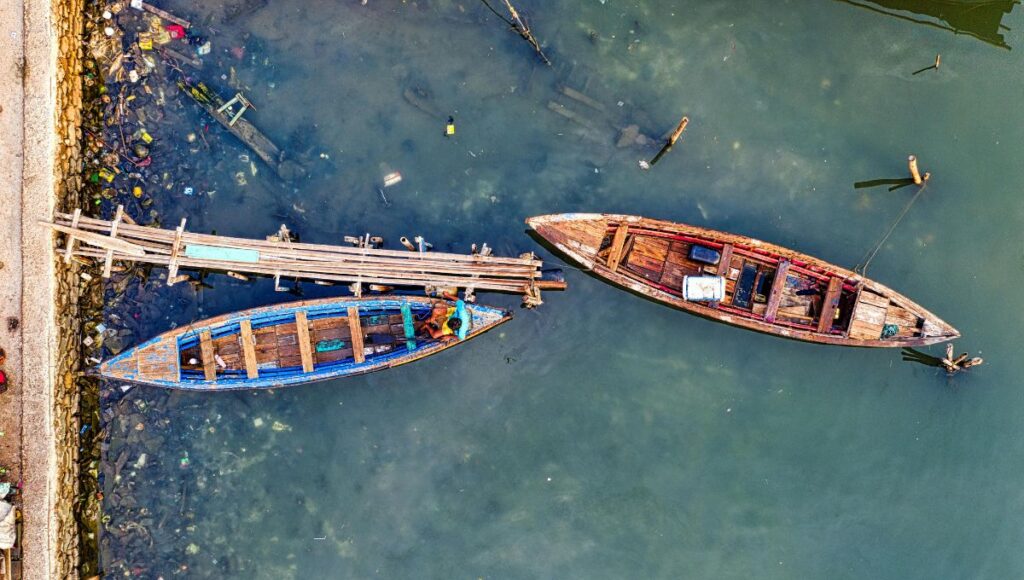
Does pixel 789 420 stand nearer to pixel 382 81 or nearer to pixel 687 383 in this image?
pixel 687 383

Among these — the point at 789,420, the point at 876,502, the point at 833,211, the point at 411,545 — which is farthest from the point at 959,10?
the point at 411,545

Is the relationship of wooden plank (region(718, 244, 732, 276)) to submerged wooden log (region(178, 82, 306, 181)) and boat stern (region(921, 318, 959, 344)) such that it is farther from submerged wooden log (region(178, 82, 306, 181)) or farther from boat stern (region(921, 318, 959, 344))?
submerged wooden log (region(178, 82, 306, 181))

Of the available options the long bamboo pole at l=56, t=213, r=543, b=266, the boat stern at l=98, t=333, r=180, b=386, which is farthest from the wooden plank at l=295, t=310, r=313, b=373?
the boat stern at l=98, t=333, r=180, b=386

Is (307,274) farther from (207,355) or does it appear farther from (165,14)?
(165,14)

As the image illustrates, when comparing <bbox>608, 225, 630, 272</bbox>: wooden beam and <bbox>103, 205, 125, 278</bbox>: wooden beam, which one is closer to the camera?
<bbox>103, 205, 125, 278</bbox>: wooden beam

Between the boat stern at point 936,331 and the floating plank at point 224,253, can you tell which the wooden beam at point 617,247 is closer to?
the boat stern at point 936,331

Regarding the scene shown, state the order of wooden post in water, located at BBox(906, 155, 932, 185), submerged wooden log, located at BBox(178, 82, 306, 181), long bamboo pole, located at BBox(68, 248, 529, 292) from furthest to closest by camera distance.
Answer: submerged wooden log, located at BBox(178, 82, 306, 181)
wooden post in water, located at BBox(906, 155, 932, 185)
long bamboo pole, located at BBox(68, 248, 529, 292)
